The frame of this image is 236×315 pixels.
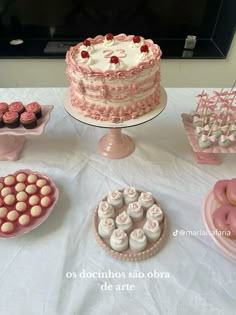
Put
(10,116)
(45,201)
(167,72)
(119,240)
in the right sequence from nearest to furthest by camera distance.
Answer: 1. (119,240)
2. (45,201)
3. (10,116)
4. (167,72)

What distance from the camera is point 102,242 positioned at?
27.5 inches

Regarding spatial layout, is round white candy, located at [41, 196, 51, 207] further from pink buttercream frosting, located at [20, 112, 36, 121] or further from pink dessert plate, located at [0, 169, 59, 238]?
pink buttercream frosting, located at [20, 112, 36, 121]

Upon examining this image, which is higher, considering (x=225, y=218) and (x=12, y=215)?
(x=225, y=218)

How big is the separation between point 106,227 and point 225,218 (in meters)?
0.29

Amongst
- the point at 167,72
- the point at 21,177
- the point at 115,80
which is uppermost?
the point at 115,80

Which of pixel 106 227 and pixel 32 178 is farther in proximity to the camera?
pixel 32 178

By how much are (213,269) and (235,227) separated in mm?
123

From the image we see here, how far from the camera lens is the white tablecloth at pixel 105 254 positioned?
2.05 ft

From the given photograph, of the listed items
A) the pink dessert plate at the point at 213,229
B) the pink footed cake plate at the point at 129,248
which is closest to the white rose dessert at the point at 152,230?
the pink footed cake plate at the point at 129,248

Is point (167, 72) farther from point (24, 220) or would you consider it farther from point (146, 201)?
point (24, 220)

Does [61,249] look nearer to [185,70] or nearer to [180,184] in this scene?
[180,184]

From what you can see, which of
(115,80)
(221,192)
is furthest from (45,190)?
(221,192)

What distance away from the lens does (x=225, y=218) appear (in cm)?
67

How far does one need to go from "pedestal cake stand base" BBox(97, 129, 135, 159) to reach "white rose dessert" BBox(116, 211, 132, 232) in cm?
30
